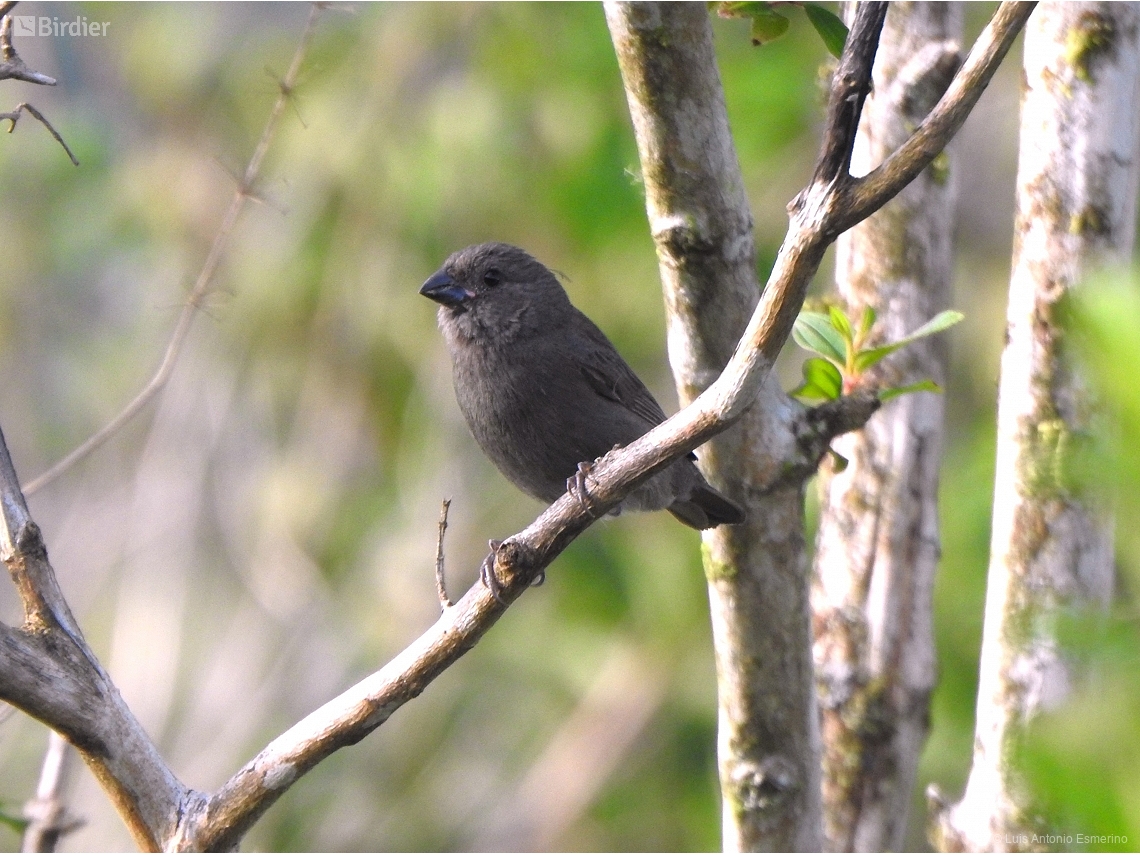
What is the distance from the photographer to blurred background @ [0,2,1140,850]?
6648 mm

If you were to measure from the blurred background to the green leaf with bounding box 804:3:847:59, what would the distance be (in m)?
3.45

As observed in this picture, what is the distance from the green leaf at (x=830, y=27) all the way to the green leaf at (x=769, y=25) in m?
0.11

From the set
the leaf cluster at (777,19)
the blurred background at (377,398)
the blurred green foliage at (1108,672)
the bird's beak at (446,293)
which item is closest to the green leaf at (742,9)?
the leaf cluster at (777,19)

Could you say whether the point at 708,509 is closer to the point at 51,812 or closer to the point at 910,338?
the point at 910,338

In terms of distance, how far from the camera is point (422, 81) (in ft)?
23.6

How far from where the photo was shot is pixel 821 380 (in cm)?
309

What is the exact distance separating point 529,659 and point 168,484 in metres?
2.43

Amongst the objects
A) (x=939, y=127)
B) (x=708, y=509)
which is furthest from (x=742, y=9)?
(x=708, y=509)

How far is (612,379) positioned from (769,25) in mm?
1399

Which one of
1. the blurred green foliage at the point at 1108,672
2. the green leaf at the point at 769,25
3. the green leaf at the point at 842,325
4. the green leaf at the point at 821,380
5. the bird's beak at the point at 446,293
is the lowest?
the blurred green foliage at the point at 1108,672

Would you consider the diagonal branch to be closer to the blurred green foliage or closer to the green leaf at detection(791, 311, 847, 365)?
the green leaf at detection(791, 311, 847, 365)

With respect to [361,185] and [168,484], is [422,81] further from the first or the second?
[168,484]

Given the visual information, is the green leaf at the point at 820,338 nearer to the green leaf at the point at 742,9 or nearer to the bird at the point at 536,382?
the bird at the point at 536,382

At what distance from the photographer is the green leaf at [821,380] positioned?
3.07 metres
